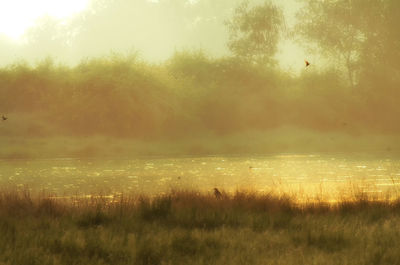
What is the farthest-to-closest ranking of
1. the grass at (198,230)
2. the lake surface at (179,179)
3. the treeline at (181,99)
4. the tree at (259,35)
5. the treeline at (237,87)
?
the tree at (259,35) < the treeline at (237,87) < the treeline at (181,99) < the lake surface at (179,179) < the grass at (198,230)

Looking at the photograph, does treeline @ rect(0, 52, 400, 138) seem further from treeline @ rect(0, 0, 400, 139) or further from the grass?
the grass

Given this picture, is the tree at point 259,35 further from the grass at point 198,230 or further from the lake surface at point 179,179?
the grass at point 198,230

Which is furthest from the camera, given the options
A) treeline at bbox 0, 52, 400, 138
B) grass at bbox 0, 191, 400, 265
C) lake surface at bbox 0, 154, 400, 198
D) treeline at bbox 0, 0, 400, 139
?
treeline at bbox 0, 0, 400, 139

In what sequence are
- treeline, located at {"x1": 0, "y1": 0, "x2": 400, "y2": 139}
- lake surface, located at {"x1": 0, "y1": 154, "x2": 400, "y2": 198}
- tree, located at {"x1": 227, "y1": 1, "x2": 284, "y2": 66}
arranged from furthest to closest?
tree, located at {"x1": 227, "y1": 1, "x2": 284, "y2": 66} → treeline, located at {"x1": 0, "y1": 0, "x2": 400, "y2": 139} → lake surface, located at {"x1": 0, "y1": 154, "x2": 400, "y2": 198}

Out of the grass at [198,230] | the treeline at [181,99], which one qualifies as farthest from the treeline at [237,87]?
the grass at [198,230]

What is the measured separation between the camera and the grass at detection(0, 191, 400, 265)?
26.5 ft

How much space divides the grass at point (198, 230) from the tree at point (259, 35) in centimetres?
4332

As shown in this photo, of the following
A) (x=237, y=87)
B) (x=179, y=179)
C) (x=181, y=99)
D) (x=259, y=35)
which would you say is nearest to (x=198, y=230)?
(x=179, y=179)

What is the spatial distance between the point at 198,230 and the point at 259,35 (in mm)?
47575

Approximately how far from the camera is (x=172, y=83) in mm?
48156

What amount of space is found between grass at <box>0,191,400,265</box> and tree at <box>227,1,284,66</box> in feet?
142

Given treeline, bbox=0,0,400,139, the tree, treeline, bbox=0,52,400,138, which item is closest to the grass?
treeline, bbox=0,52,400,138

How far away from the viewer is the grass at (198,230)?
8070 mm

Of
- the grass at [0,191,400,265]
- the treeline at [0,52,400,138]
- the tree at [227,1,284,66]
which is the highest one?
the tree at [227,1,284,66]
